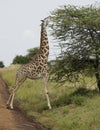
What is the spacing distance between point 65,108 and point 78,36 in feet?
12.3

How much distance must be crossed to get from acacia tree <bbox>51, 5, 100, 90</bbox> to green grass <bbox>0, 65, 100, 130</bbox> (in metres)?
1.09

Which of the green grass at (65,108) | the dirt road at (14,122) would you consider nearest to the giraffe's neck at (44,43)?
the green grass at (65,108)

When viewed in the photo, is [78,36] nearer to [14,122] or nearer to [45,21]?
[45,21]

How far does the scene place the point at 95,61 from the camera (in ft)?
58.3

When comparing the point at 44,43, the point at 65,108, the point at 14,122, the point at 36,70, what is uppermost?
the point at 44,43

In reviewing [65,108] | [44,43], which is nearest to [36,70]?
[44,43]

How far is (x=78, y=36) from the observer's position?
17.9 metres

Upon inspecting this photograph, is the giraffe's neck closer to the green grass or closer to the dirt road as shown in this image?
the green grass

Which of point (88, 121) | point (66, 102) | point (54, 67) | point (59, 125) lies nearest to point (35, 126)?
point (59, 125)

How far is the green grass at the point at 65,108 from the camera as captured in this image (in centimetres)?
1262

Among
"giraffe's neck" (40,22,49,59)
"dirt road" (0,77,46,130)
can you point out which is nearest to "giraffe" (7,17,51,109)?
"giraffe's neck" (40,22,49,59)

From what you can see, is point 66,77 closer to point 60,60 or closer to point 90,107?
point 60,60

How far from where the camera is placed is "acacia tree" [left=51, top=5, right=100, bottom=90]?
17500 millimetres

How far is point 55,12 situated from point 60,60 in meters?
A: 1.89
